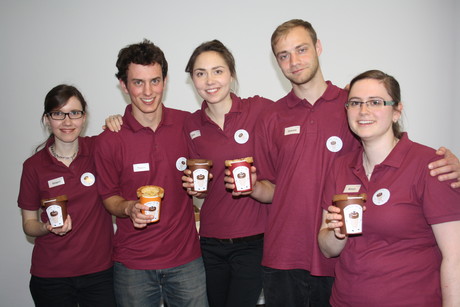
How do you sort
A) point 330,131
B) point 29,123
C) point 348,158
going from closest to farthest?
point 348,158
point 330,131
point 29,123

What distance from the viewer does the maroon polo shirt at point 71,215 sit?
8.95 ft

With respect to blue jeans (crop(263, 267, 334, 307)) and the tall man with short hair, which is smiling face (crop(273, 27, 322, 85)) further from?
blue jeans (crop(263, 267, 334, 307))

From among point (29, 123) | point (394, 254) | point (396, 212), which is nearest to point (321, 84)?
point (396, 212)

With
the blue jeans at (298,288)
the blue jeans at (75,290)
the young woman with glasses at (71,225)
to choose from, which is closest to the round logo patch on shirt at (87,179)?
the young woman with glasses at (71,225)

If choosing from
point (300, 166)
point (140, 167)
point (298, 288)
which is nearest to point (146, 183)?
point (140, 167)

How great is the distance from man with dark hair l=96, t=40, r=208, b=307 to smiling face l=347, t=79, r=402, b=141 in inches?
52.9

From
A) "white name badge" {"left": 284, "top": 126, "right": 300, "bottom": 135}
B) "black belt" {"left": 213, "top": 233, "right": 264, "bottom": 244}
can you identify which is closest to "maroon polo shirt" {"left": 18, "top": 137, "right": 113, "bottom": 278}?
"black belt" {"left": 213, "top": 233, "right": 264, "bottom": 244}

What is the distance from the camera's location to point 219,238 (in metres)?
2.74

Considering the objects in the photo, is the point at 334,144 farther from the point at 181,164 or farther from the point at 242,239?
the point at 181,164

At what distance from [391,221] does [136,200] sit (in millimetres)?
1665

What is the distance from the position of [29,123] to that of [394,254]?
3818 millimetres

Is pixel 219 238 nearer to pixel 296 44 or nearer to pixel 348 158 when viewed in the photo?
pixel 348 158

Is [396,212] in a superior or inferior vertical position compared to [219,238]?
superior

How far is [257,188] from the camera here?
8.73 feet
